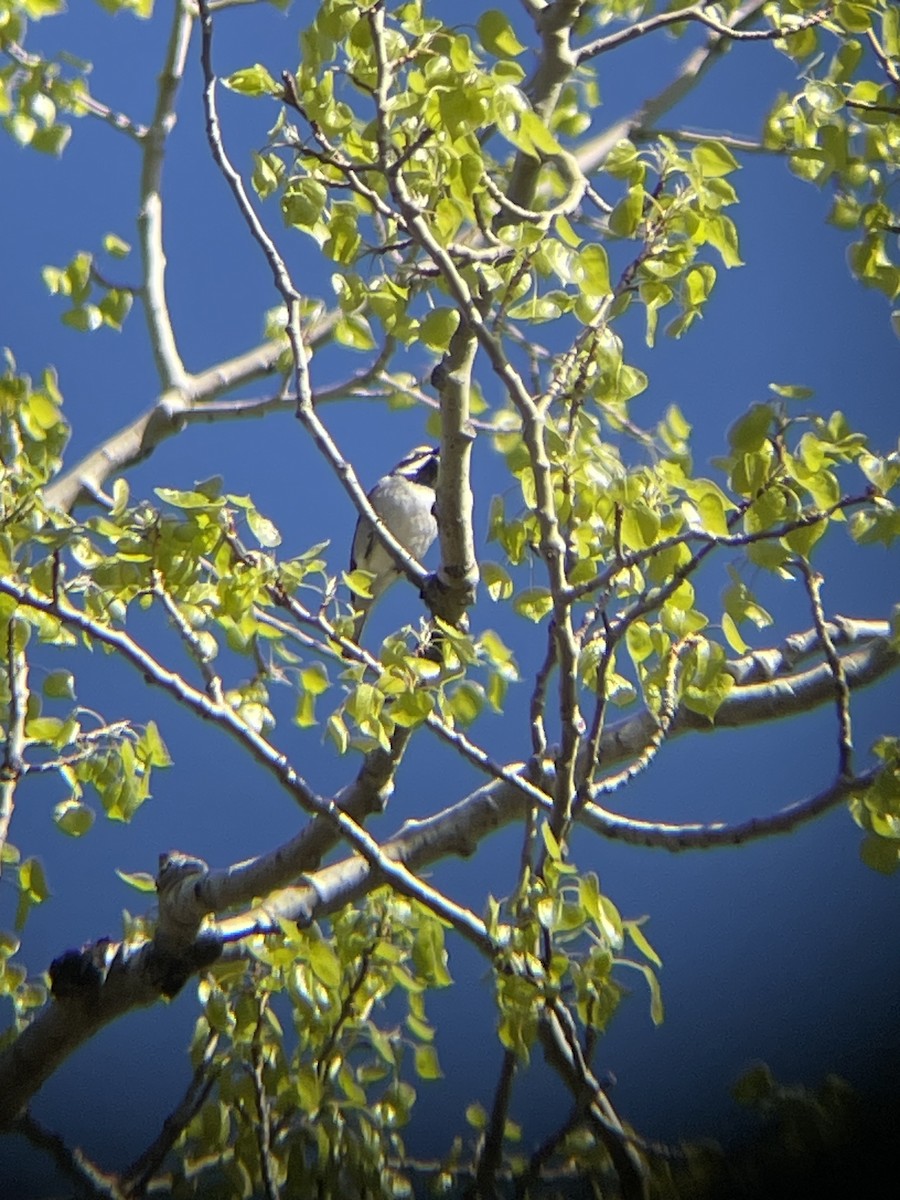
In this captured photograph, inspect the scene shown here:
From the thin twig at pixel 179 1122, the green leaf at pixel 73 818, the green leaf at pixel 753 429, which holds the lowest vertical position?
the thin twig at pixel 179 1122

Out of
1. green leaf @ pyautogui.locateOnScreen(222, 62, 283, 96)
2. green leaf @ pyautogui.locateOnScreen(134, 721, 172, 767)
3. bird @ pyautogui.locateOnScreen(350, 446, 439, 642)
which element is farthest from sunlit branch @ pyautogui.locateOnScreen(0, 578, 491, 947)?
bird @ pyautogui.locateOnScreen(350, 446, 439, 642)

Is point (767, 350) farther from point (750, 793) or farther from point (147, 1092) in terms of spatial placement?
point (147, 1092)

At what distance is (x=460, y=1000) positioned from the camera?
2.45m

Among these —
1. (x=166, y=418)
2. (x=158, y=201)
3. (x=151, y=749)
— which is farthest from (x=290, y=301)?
(x=158, y=201)

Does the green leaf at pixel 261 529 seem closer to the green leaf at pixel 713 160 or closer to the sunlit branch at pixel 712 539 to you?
the sunlit branch at pixel 712 539

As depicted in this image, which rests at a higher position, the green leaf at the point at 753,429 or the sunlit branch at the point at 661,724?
the green leaf at the point at 753,429

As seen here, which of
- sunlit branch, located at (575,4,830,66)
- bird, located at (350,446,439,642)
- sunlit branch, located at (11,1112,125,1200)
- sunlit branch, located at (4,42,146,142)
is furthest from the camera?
bird, located at (350,446,439,642)

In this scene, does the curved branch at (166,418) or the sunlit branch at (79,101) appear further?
the curved branch at (166,418)

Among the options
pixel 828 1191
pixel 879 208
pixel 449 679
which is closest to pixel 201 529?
pixel 449 679

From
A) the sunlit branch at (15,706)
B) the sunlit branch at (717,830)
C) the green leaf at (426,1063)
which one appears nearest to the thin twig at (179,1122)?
the green leaf at (426,1063)

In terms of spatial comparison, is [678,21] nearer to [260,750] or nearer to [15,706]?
[260,750]

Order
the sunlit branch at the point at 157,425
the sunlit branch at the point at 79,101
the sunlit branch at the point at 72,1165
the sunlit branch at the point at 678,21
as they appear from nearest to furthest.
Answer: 1. the sunlit branch at the point at 678,21
2. the sunlit branch at the point at 72,1165
3. the sunlit branch at the point at 79,101
4. the sunlit branch at the point at 157,425

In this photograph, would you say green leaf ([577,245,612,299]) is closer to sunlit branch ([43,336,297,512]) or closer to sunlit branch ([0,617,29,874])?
sunlit branch ([0,617,29,874])

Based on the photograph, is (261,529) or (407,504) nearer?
(261,529)
